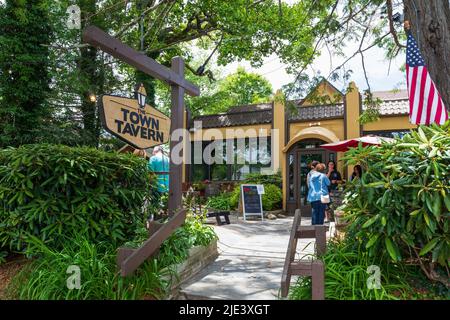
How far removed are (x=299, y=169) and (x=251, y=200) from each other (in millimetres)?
3146

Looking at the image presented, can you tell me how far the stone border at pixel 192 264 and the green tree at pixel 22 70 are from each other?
9007 mm

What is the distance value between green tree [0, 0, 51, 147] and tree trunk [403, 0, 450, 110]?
443 inches

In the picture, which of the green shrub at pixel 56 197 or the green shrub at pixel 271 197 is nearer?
the green shrub at pixel 56 197

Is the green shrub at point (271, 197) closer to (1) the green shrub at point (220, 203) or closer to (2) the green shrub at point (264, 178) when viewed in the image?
A: (2) the green shrub at point (264, 178)

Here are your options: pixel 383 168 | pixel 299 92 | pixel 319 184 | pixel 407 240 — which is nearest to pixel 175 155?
pixel 383 168

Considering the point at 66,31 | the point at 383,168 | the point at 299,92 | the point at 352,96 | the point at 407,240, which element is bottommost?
the point at 407,240

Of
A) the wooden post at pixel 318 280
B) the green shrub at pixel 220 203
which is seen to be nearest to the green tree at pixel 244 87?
the green shrub at pixel 220 203

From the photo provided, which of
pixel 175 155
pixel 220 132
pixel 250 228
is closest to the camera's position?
pixel 175 155

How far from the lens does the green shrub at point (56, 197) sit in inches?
171

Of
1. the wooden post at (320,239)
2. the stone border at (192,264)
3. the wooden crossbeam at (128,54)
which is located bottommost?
the stone border at (192,264)

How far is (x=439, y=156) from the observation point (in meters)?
3.58

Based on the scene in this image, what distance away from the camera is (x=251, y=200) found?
12281 millimetres
